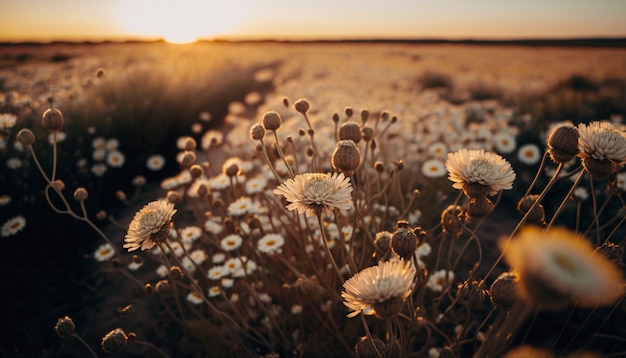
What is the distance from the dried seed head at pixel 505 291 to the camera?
3.17 feet

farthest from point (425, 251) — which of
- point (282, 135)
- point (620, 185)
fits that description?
point (282, 135)

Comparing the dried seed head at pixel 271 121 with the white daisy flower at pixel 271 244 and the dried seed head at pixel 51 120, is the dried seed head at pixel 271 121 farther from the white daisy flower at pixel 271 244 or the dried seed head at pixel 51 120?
the dried seed head at pixel 51 120

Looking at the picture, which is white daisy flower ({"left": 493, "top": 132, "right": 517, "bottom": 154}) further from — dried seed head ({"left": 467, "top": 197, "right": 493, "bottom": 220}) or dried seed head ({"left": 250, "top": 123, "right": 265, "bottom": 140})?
dried seed head ({"left": 250, "top": 123, "right": 265, "bottom": 140})

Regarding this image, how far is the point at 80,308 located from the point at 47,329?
0.72 ft

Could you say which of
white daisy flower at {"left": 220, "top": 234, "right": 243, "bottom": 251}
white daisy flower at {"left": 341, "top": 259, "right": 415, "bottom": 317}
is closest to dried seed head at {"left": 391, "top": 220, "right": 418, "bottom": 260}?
white daisy flower at {"left": 341, "top": 259, "right": 415, "bottom": 317}

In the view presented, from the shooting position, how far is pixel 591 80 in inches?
396

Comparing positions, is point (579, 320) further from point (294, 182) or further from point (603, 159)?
point (294, 182)

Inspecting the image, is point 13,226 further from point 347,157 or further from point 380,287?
point 380,287

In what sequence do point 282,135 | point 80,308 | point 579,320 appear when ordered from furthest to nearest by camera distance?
1. point 282,135
2. point 80,308
3. point 579,320

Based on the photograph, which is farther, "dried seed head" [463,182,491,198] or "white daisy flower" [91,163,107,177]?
"white daisy flower" [91,163,107,177]

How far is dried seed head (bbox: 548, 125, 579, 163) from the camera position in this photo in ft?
3.68

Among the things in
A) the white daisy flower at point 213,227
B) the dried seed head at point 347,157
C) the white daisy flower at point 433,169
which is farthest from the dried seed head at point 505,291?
the white daisy flower at point 433,169

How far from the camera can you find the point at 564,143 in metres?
1.13

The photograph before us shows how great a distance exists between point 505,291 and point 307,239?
59.2 inches
